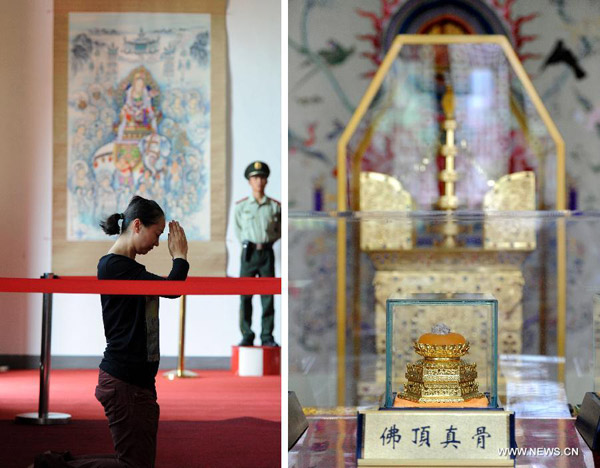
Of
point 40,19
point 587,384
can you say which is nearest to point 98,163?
point 40,19

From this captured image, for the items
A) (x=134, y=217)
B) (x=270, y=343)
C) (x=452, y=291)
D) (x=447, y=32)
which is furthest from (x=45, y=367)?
(x=447, y=32)

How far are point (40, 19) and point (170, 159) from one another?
86 cm

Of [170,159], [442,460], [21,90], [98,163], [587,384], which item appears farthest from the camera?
[170,159]

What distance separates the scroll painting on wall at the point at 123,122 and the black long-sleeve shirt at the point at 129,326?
1142 mm

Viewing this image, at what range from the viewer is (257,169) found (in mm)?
5316

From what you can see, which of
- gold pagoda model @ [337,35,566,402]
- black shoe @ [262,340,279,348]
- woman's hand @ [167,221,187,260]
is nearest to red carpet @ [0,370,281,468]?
black shoe @ [262,340,279,348]

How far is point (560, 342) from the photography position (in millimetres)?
3557

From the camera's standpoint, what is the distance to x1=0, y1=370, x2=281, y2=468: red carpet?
3.87m

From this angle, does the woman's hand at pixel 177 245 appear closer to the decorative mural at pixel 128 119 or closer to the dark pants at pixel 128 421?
the dark pants at pixel 128 421

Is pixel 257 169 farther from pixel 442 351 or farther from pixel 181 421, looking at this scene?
pixel 442 351

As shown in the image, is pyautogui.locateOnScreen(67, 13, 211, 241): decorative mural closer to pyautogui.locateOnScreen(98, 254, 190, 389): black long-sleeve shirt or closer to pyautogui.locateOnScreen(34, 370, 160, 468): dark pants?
pyautogui.locateOnScreen(98, 254, 190, 389): black long-sleeve shirt

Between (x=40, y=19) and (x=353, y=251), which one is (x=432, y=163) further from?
(x=40, y=19)

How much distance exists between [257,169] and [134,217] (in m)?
1.99

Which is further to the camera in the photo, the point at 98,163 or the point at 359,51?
the point at 98,163
